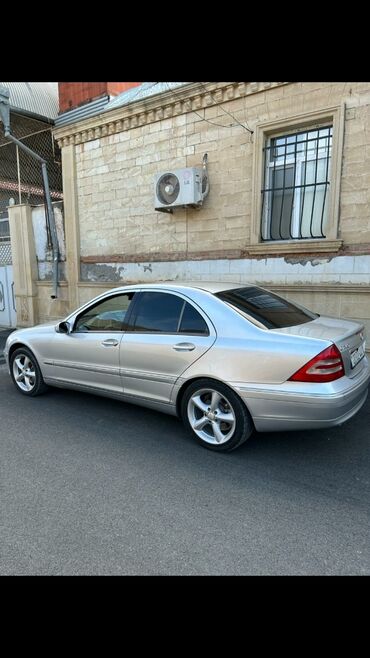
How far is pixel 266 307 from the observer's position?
3736mm

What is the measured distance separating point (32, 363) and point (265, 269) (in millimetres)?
4038

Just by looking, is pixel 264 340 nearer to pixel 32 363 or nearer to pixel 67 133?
pixel 32 363

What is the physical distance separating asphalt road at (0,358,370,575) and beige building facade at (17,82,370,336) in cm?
298

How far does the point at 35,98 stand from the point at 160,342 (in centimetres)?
1009

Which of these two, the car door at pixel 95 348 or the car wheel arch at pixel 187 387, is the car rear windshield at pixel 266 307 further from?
the car door at pixel 95 348

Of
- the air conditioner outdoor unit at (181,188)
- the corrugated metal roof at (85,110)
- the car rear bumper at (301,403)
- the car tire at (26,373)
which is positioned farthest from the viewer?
the corrugated metal roof at (85,110)

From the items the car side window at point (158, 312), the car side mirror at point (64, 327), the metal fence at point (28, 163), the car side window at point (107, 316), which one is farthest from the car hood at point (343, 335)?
the metal fence at point (28, 163)

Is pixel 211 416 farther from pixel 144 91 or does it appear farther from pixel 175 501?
pixel 144 91

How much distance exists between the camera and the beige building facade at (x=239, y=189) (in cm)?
582

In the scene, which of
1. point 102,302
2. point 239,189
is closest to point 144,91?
point 239,189

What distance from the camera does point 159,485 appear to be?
2.96 meters

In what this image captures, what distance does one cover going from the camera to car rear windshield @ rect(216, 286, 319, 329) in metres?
3.49

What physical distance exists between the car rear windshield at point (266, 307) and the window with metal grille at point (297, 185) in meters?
2.86
